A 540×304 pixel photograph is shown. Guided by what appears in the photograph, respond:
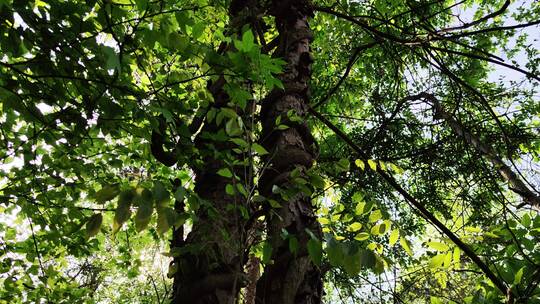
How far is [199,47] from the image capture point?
1553 mm

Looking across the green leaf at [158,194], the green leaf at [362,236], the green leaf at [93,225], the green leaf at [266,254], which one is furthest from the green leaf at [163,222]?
the green leaf at [362,236]

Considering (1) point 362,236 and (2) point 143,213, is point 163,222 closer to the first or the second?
(2) point 143,213

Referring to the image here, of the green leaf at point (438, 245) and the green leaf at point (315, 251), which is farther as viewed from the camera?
the green leaf at point (438, 245)

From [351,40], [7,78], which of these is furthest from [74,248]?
[351,40]

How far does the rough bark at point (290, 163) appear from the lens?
1343 mm

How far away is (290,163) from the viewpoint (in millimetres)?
1687

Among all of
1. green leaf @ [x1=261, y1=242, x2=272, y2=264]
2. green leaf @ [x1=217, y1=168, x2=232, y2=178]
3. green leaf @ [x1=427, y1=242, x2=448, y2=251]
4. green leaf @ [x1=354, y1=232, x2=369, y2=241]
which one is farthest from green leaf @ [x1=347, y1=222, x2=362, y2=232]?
green leaf @ [x1=217, y1=168, x2=232, y2=178]

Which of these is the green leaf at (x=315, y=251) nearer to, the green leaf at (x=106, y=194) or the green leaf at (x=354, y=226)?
the green leaf at (x=354, y=226)

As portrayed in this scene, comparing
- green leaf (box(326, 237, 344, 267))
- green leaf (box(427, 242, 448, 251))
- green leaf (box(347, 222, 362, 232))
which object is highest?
green leaf (box(347, 222, 362, 232))

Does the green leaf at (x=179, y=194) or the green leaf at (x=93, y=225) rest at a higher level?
the green leaf at (x=179, y=194)

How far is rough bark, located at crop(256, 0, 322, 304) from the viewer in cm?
134

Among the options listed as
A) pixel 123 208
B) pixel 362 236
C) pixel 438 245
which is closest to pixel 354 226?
pixel 362 236


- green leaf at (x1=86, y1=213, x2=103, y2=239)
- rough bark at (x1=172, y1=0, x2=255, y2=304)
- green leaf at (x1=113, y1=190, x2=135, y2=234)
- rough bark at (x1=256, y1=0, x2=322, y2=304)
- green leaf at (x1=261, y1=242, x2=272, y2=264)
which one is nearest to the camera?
green leaf at (x1=113, y1=190, x2=135, y2=234)

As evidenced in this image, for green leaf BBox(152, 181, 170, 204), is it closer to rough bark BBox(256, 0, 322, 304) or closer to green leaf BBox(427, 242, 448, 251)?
rough bark BBox(256, 0, 322, 304)
